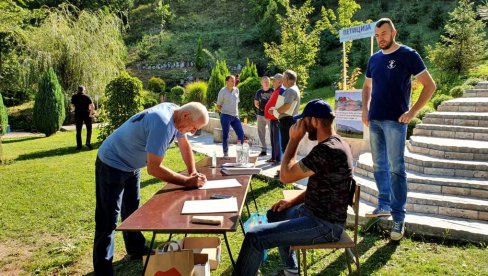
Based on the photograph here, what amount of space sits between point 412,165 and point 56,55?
15.7 m

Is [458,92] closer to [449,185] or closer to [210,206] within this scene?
[449,185]

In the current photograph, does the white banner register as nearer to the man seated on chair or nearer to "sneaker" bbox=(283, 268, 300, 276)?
the man seated on chair

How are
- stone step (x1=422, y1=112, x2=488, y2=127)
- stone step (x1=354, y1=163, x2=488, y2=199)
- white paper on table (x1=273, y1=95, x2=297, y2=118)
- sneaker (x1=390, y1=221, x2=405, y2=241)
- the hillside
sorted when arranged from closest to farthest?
1. sneaker (x1=390, y1=221, x2=405, y2=241)
2. stone step (x1=354, y1=163, x2=488, y2=199)
3. white paper on table (x1=273, y1=95, x2=297, y2=118)
4. stone step (x1=422, y1=112, x2=488, y2=127)
5. the hillside

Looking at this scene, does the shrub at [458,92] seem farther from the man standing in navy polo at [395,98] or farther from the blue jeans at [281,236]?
the blue jeans at [281,236]

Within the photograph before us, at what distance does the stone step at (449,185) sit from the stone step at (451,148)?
0.57m

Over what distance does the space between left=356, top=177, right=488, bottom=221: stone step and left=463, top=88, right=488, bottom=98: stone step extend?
465cm

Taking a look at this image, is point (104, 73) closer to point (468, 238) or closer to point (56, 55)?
point (56, 55)

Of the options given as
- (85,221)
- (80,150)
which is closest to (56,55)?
(80,150)

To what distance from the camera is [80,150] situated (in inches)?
420

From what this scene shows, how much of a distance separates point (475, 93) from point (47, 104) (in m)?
14.5

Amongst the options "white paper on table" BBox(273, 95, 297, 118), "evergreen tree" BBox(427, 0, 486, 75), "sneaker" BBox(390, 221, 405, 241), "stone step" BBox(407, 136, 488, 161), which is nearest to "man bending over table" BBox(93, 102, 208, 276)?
"sneaker" BBox(390, 221, 405, 241)

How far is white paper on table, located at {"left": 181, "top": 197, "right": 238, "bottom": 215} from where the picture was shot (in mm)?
2602

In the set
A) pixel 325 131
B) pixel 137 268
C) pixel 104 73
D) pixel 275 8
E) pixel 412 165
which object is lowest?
pixel 137 268

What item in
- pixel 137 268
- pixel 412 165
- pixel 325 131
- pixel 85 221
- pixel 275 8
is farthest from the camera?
pixel 275 8
